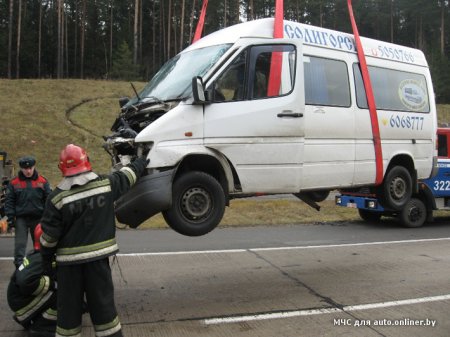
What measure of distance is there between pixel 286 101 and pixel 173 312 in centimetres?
271

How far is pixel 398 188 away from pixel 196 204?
3.42 m

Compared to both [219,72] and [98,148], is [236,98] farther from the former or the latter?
[98,148]

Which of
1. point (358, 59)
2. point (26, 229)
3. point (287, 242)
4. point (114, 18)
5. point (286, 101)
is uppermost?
point (114, 18)

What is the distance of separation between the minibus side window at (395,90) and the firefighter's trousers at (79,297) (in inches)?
164

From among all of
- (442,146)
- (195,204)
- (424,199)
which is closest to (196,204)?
(195,204)

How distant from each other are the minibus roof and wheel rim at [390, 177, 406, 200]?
70.1 inches

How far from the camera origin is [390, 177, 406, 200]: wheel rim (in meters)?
7.27

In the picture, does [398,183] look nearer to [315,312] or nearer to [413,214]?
[315,312]

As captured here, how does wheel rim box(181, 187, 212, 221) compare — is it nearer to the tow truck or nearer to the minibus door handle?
the minibus door handle

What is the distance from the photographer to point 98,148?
20906 mm

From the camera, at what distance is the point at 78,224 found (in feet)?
13.3

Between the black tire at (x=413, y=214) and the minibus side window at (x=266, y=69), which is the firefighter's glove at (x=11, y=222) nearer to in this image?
the minibus side window at (x=266, y=69)

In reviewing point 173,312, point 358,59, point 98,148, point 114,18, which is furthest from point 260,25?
point 114,18

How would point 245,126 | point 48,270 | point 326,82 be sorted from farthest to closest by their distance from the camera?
point 326,82 → point 245,126 → point 48,270
